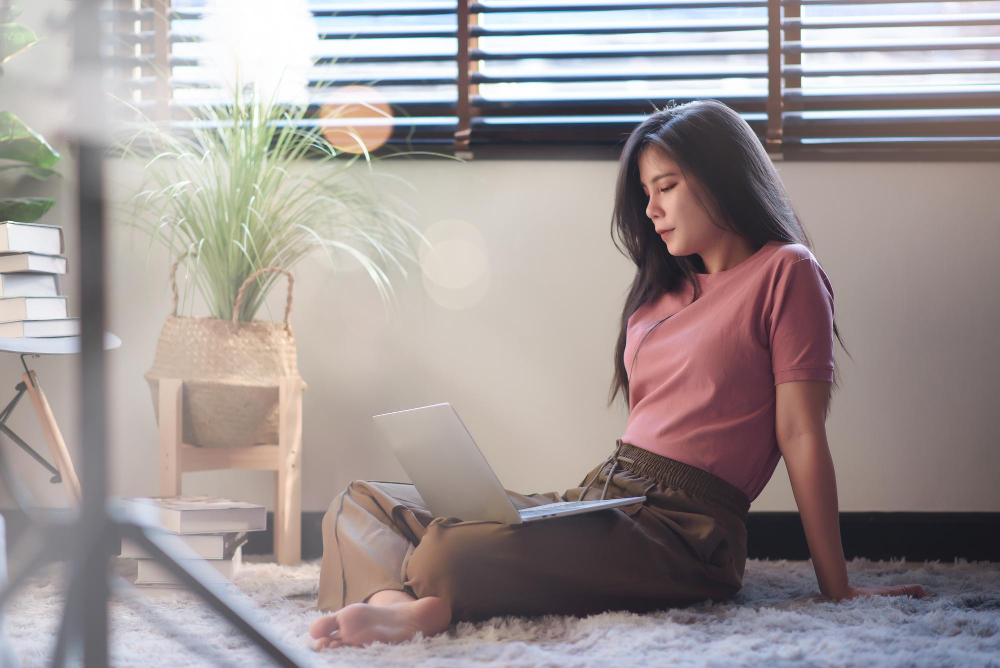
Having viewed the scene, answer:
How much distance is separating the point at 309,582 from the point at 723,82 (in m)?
1.45

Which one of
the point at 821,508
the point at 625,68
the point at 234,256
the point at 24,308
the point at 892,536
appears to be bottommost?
the point at 892,536

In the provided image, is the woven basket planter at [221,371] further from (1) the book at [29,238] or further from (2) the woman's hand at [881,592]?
(2) the woman's hand at [881,592]

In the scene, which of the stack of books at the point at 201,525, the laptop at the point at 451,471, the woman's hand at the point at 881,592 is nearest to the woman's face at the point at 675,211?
the laptop at the point at 451,471

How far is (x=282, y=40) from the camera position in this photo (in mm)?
1798

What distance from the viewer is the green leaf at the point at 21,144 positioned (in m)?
A: 1.62

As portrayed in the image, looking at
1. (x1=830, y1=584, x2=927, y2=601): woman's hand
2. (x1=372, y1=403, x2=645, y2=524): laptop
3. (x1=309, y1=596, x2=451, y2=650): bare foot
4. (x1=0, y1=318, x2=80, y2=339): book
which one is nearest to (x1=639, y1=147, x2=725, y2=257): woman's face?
(x1=372, y1=403, x2=645, y2=524): laptop

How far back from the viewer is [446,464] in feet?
3.61

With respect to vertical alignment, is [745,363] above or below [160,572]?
above

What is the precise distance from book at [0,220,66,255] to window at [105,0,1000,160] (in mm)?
438

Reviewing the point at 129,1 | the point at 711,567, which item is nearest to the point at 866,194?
the point at 711,567

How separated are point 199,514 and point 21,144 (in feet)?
2.95

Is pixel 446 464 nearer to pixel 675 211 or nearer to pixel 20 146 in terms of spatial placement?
pixel 675 211

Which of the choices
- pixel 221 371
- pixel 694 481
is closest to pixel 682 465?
pixel 694 481

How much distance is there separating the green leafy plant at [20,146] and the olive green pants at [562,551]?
3.44ft
